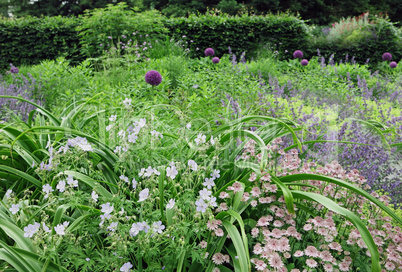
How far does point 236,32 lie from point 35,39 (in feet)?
22.4

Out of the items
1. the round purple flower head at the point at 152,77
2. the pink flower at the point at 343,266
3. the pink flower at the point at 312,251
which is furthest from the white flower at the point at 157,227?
the round purple flower head at the point at 152,77

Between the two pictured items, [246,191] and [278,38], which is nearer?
Result: [246,191]

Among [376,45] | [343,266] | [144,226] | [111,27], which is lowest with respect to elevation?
[376,45]

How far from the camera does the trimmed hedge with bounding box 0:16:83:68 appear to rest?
1001 centimetres

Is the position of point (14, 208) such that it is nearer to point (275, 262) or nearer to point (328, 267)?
point (275, 262)

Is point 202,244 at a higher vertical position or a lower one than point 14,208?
lower

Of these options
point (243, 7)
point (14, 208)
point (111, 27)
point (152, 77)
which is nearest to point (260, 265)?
point (14, 208)

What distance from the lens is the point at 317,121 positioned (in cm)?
324

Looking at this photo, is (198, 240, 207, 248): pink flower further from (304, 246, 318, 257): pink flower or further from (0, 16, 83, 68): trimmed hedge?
(0, 16, 83, 68): trimmed hedge

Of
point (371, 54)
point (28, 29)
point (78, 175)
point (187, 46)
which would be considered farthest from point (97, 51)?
point (371, 54)

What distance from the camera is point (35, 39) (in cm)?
1044

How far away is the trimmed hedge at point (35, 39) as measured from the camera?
10.0 metres

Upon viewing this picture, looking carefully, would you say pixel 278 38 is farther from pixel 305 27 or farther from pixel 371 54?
pixel 371 54

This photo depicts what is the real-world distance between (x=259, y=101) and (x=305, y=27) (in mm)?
8137
